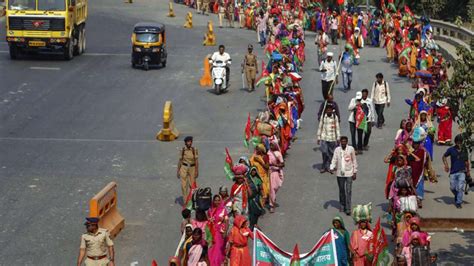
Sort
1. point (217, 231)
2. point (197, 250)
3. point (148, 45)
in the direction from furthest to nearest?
point (148, 45), point (217, 231), point (197, 250)

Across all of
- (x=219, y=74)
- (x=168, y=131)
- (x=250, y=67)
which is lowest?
(x=168, y=131)

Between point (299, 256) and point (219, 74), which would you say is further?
point (219, 74)

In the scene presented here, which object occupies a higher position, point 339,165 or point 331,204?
point 339,165

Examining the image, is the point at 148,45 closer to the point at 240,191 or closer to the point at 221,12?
the point at 221,12

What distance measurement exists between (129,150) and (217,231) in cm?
1039

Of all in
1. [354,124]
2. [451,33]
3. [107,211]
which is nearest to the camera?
[107,211]

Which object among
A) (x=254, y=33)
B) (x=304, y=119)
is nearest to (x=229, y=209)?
(x=304, y=119)

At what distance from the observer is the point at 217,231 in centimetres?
1573

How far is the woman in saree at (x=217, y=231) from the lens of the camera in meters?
15.6

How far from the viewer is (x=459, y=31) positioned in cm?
4150

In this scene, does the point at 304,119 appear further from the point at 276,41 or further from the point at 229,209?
the point at 229,209

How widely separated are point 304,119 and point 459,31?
45.1 ft

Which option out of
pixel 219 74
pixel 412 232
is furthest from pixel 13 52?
pixel 412 232

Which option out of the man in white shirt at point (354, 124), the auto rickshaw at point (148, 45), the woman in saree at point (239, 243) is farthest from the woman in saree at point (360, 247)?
the auto rickshaw at point (148, 45)
